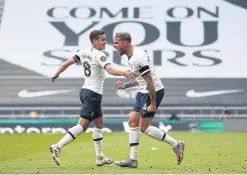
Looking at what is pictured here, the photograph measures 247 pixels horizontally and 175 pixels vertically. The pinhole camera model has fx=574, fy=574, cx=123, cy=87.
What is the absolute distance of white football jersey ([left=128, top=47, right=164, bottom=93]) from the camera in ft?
28.2

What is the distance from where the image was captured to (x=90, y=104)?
9.24 meters

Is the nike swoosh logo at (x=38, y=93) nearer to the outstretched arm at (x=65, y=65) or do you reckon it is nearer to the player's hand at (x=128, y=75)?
the outstretched arm at (x=65, y=65)

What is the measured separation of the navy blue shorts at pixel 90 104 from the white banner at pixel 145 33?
3035 cm

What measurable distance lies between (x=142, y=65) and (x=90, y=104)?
1.20 meters

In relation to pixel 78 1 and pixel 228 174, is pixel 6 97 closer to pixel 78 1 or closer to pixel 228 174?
pixel 78 1

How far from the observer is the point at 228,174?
7.72m

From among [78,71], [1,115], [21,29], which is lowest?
[1,115]

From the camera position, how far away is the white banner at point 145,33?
39.7 meters

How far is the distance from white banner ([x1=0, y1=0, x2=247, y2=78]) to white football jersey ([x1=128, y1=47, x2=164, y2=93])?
3039 cm

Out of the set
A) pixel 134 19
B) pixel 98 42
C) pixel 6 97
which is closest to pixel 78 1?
pixel 134 19

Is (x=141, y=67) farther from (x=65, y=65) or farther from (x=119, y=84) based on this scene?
(x=65, y=65)

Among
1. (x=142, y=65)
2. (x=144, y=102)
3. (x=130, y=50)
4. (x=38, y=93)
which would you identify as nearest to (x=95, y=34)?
(x=130, y=50)

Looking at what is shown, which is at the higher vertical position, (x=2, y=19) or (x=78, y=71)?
(x=2, y=19)

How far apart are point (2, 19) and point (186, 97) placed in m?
14.4
